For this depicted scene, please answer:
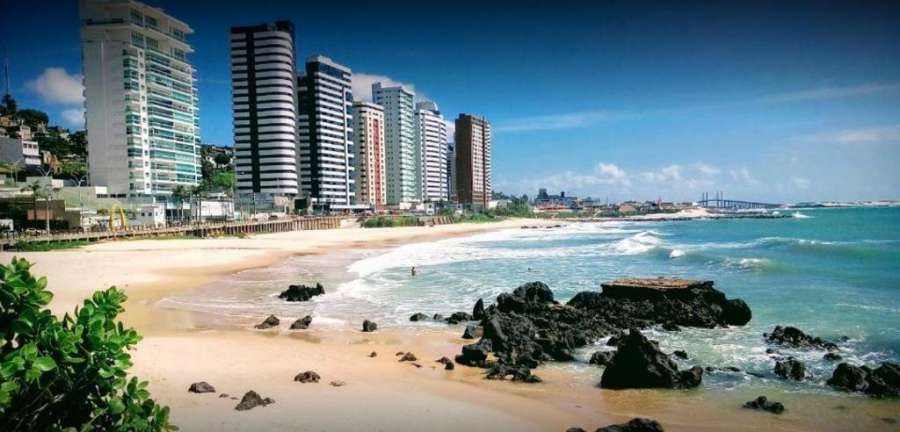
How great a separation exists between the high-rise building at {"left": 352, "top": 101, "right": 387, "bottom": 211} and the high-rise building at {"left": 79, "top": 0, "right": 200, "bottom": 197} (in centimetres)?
5990

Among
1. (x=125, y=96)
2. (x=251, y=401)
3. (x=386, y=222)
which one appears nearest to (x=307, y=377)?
(x=251, y=401)

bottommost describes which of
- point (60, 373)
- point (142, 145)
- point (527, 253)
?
point (527, 253)

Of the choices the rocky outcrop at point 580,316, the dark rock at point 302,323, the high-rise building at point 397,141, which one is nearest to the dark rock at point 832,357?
the rocky outcrop at point 580,316

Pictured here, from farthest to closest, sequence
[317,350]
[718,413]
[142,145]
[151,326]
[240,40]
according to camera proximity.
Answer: [240,40]
[142,145]
[151,326]
[317,350]
[718,413]

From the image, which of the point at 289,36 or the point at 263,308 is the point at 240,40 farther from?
the point at 263,308

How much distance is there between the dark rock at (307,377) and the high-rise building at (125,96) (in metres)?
78.6

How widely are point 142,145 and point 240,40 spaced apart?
3962 centimetres

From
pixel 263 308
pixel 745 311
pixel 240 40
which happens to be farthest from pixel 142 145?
pixel 745 311

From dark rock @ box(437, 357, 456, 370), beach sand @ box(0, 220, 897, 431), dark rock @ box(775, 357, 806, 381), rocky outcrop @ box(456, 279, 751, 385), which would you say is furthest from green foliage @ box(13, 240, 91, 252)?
dark rock @ box(775, 357, 806, 381)

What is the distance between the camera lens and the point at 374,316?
71.8ft

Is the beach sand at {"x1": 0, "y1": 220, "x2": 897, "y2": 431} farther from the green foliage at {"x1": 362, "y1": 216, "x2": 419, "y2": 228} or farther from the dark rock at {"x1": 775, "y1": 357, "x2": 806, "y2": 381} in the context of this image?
the green foliage at {"x1": 362, "y1": 216, "x2": 419, "y2": 228}

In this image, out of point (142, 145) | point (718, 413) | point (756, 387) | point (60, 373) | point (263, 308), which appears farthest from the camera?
point (142, 145)

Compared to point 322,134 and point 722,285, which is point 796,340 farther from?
point 322,134

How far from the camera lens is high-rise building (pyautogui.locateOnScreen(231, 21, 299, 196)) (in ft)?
360
